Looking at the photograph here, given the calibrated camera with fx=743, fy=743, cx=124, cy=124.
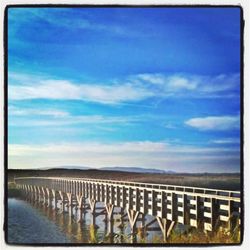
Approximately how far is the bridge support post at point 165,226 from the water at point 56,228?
0.04 meters

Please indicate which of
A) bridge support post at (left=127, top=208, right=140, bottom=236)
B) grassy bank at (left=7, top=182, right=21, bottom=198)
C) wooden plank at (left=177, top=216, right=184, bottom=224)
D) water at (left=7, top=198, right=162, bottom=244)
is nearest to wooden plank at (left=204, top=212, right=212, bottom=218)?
wooden plank at (left=177, top=216, right=184, bottom=224)

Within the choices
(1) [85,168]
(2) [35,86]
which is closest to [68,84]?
(2) [35,86]

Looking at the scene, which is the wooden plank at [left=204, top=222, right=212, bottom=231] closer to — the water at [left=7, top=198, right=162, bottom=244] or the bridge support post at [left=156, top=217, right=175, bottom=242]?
the bridge support post at [left=156, top=217, right=175, bottom=242]

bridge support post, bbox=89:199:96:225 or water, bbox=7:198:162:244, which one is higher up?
bridge support post, bbox=89:199:96:225

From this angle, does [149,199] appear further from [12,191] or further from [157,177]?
[12,191]

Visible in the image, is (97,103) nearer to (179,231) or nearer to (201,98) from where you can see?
(201,98)

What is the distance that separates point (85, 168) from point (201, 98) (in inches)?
35.3

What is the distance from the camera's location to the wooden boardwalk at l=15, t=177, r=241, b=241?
4918 millimetres

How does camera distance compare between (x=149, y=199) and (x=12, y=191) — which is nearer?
(x=12, y=191)

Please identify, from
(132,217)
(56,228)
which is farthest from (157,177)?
(56,228)

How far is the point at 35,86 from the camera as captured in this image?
4910mm

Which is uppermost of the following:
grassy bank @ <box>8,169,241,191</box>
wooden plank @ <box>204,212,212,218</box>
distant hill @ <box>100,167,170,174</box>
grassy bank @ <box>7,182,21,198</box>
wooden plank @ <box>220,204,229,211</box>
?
distant hill @ <box>100,167,170,174</box>

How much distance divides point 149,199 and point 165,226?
215 millimetres

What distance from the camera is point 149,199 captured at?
500 cm
